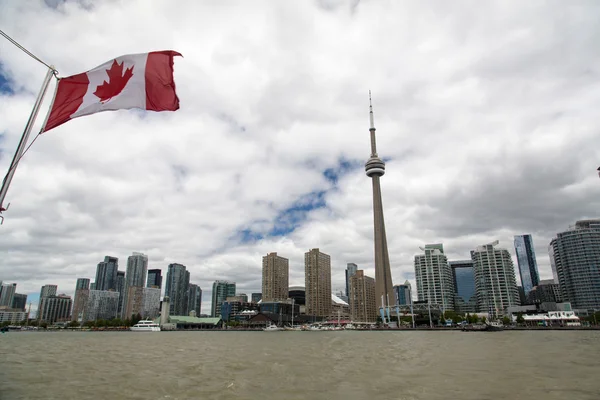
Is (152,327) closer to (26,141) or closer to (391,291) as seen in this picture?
→ (391,291)

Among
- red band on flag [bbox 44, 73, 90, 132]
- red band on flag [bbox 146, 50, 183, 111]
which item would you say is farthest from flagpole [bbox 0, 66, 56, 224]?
red band on flag [bbox 146, 50, 183, 111]

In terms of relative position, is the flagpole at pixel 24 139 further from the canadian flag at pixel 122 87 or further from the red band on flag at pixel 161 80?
the red band on flag at pixel 161 80

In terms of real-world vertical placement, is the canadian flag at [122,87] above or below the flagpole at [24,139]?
above

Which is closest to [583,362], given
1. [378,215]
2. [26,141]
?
[26,141]

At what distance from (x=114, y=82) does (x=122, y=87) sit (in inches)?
11.7

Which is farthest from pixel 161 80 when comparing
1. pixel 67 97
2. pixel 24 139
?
pixel 24 139

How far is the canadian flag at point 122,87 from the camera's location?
1273 cm

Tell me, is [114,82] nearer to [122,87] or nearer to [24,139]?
[122,87]

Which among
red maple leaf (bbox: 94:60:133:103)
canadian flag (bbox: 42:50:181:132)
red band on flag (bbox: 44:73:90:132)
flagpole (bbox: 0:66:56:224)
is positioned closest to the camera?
flagpole (bbox: 0:66:56:224)

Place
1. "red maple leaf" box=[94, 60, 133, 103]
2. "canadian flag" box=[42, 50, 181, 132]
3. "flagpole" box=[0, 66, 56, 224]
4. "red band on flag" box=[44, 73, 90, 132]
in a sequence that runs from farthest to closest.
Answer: "red maple leaf" box=[94, 60, 133, 103] → "canadian flag" box=[42, 50, 181, 132] → "red band on flag" box=[44, 73, 90, 132] → "flagpole" box=[0, 66, 56, 224]

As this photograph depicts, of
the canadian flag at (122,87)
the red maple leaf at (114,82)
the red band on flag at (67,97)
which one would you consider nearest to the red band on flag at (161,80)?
the canadian flag at (122,87)

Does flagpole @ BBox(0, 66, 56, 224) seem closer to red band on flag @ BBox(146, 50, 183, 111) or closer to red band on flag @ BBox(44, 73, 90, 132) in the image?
red band on flag @ BBox(44, 73, 90, 132)

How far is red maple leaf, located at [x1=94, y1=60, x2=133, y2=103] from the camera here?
42.3ft

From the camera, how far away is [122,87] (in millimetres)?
12945
